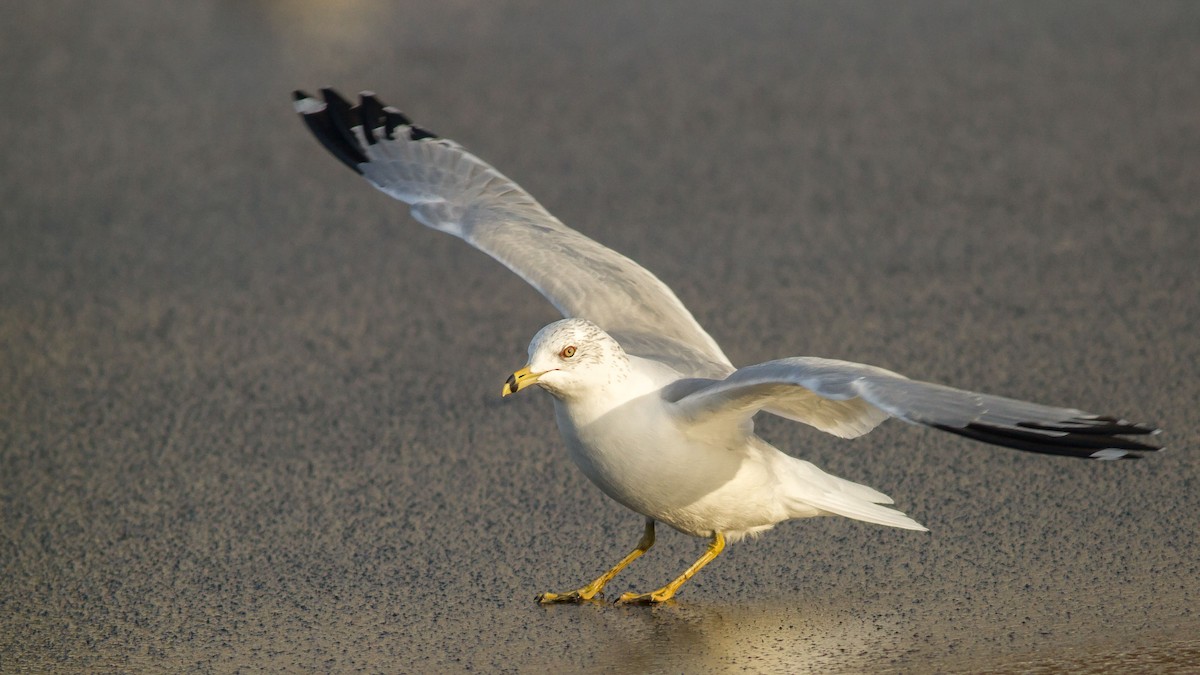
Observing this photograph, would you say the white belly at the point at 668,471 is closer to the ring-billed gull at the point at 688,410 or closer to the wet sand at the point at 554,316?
the ring-billed gull at the point at 688,410

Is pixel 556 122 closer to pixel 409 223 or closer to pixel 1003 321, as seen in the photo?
pixel 409 223

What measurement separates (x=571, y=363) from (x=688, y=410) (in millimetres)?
360

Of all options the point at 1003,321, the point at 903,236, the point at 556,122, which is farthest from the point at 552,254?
the point at 556,122

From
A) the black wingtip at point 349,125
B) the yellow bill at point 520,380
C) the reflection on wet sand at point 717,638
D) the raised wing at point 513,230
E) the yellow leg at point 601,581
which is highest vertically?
the black wingtip at point 349,125

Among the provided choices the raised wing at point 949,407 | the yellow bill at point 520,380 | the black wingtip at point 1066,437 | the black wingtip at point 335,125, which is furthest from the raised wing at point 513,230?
the black wingtip at point 1066,437

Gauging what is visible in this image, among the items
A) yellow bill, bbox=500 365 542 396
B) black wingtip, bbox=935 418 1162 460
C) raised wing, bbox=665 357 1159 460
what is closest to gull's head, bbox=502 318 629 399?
yellow bill, bbox=500 365 542 396

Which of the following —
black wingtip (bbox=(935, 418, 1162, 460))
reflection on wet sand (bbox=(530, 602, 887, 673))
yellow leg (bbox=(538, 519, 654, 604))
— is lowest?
reflection on wet sand (bbox=(530, 602, 887, 673))

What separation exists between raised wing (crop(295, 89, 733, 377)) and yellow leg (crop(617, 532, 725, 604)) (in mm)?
617

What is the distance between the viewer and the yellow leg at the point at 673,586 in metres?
4.38

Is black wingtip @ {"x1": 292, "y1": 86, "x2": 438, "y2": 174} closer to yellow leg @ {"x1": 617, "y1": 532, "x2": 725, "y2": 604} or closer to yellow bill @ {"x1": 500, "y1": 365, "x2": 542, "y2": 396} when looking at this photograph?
yellow bill @ {"x1": 500, "y1": 365, "x2": 542, "y2": 396}

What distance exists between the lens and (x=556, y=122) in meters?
9.38

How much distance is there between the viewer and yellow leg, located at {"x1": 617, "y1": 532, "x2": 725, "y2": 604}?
4375 millimetres

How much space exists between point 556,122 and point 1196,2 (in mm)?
5032

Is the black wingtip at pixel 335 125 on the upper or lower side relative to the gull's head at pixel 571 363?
upper
